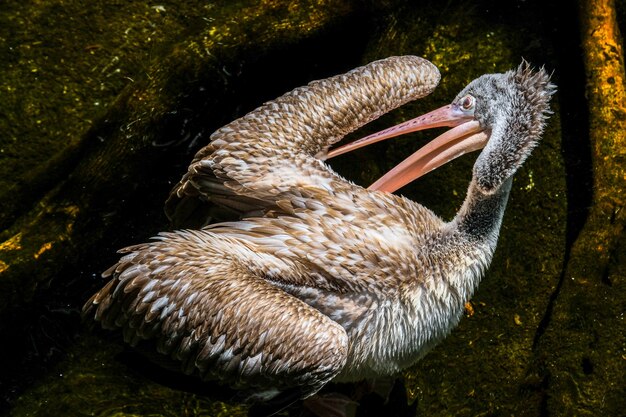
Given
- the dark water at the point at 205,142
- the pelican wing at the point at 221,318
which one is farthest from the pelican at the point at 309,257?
the dark water at the point at 205,142

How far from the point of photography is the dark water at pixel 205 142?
13.9ft

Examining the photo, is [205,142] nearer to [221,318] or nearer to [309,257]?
[309,257]

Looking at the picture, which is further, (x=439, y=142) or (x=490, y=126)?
(x=439, y=142)

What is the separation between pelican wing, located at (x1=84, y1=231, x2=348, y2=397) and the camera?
336 cm

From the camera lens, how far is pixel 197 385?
3740 mm

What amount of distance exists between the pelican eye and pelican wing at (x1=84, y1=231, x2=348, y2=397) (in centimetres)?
127

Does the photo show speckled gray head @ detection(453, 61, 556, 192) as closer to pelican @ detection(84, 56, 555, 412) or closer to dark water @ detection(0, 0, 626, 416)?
pelican @ detection(84, 56, 555, 412)

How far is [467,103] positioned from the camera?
13.3 feet

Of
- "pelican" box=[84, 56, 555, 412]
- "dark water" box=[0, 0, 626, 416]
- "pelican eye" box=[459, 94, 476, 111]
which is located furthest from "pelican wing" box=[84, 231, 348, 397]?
"pelican eye" box=[459, 94, 476, 111]

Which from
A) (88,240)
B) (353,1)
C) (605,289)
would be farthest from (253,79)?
(605,289)

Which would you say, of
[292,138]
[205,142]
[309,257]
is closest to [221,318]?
[309,257]

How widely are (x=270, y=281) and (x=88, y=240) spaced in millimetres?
1301

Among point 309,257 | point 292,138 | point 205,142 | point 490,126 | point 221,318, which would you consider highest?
point 490,126

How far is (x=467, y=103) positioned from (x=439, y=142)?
0.78 feet
